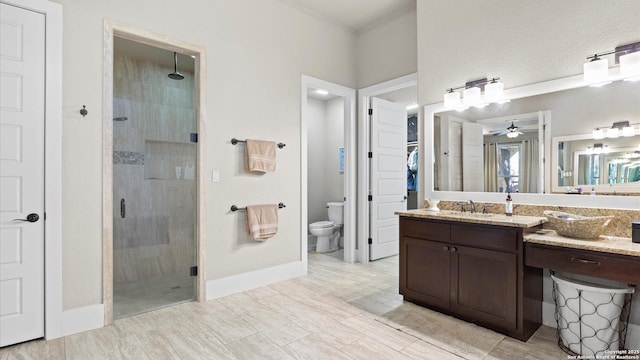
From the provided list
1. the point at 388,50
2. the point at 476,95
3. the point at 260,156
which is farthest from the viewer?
the point at 388,50

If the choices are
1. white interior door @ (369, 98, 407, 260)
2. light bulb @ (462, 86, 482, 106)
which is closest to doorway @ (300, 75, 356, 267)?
white interior door @ (369, 98, 407, 260)

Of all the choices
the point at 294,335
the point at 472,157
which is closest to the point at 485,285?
the point at 472,157

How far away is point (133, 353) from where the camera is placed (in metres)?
2.12

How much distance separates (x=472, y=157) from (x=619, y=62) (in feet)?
3.97

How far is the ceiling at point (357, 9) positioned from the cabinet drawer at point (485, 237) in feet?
8.94

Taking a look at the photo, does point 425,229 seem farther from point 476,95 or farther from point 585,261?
point 476,95

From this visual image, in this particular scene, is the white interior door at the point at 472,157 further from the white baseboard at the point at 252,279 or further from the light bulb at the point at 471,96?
the white baseboard at the point at 252,279

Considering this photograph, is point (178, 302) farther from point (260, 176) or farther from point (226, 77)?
point (226, 77)

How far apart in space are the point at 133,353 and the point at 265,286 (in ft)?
4.89

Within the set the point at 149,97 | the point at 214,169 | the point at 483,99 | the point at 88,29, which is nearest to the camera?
the point at 88,29

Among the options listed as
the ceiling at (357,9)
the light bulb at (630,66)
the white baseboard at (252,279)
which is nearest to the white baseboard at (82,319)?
the white baseboard at (252,279)

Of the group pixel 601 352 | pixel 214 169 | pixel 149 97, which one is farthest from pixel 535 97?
pixel 149 97

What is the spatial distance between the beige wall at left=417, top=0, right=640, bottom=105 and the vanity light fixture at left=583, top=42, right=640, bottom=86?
0.19ft

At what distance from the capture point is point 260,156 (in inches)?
133
